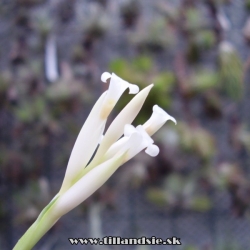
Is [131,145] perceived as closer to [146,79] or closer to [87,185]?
[87,185]

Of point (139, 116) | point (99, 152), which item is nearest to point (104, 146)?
point (99, 152)

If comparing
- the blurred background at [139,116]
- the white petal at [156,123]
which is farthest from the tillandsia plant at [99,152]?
the blurred background at [139,116]

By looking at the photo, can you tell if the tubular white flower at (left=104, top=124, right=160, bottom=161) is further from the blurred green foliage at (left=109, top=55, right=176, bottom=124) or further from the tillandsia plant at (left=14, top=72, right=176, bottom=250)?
the blurred green foliage at (left=109, top=55, right=176, bottom=124)

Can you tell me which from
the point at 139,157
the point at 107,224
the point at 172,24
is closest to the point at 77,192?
the point at 139,157

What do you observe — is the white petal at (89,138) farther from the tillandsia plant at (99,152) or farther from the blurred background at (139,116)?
the blurred background at (139,116)

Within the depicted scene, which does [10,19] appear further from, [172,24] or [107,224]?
[107,224]
